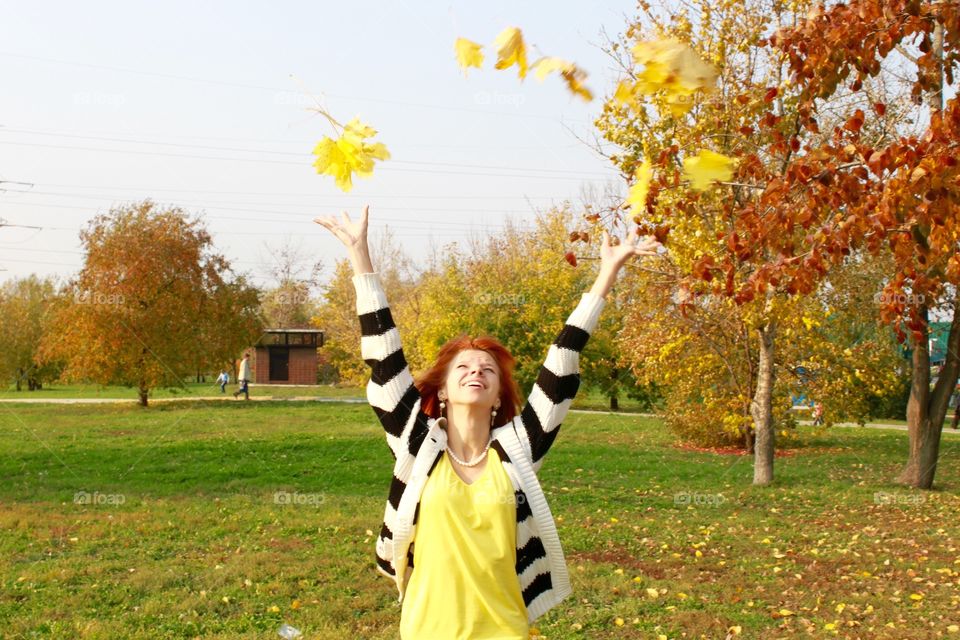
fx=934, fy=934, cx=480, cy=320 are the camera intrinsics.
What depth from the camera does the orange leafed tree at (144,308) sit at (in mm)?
25422

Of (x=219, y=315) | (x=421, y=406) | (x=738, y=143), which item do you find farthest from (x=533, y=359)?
(x=421, y=406)

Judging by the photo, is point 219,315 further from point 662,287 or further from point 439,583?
point 439,583

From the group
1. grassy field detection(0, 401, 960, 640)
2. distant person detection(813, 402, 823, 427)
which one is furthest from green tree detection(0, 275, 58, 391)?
distant person detection(813, 402, 823, 427)

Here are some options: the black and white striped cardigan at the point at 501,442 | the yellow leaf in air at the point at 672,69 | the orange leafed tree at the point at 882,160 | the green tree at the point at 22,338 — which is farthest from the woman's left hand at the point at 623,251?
the green tree at the point at 22,338

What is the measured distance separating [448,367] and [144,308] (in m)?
24.5

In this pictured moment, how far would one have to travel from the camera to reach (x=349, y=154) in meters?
3.04

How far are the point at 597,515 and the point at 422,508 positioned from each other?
7415 millimetres

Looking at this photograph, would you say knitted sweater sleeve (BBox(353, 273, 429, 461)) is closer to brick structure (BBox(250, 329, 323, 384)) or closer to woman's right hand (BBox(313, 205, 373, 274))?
woman's right hand (BBox(313, 205, 373, 274))

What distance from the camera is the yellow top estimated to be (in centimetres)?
288

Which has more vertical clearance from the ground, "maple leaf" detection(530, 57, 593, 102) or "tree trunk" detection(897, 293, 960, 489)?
"maple leaf" detection(530, 57, 593, 102)

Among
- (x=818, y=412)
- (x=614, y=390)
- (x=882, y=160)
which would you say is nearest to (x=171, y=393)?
(x=614, y=390)

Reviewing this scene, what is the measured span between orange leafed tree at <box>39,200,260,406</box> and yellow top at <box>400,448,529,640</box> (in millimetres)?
24212

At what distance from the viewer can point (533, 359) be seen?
23984 mm

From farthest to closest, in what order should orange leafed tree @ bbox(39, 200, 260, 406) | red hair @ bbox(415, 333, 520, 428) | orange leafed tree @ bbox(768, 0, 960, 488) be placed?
orange leafed tree @ bbox(39, 200, 260, 406) < orange leafed tree @ bbox(768, 0, 960, 488) < red hair @ bbox(415, 333, 520, 428)
